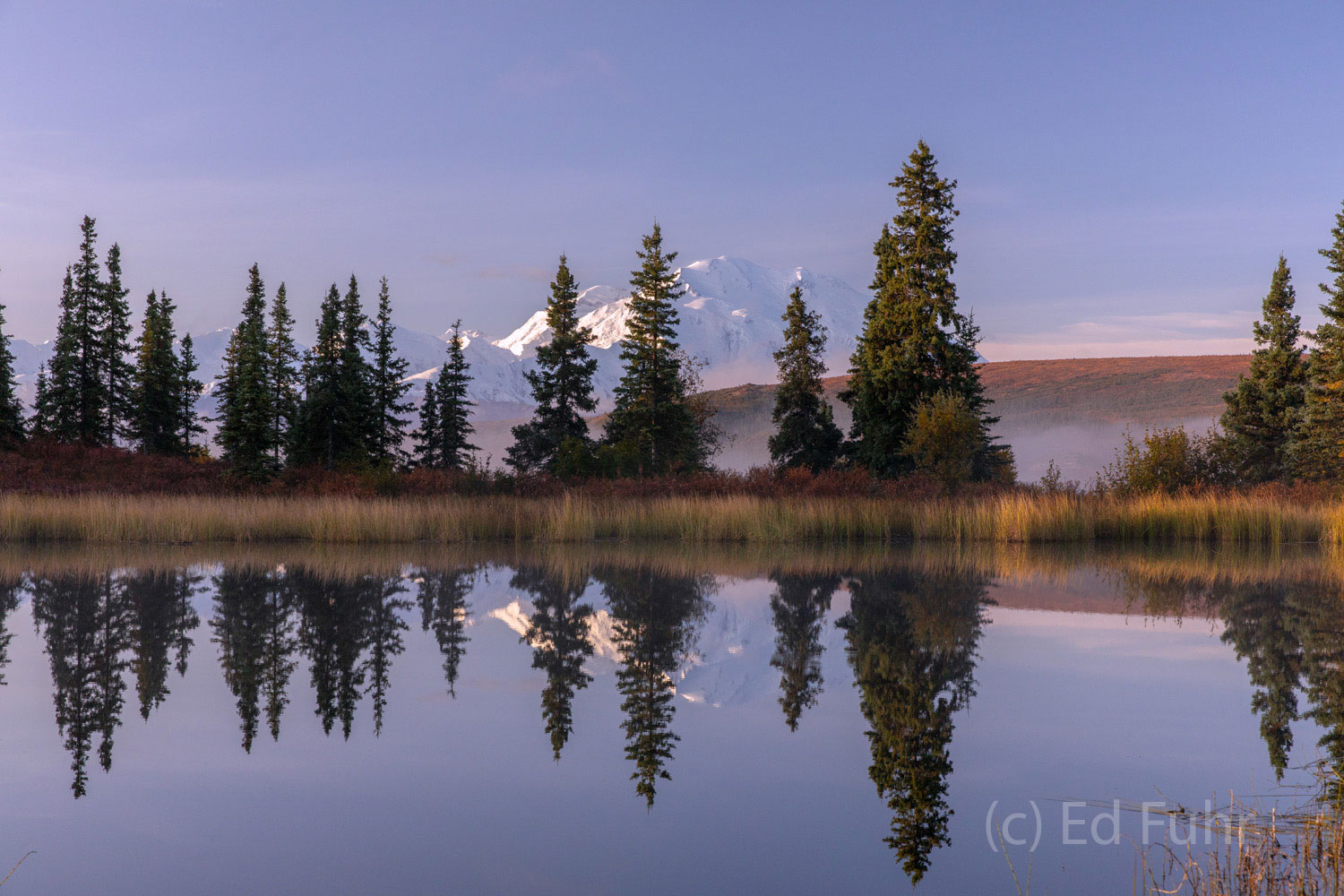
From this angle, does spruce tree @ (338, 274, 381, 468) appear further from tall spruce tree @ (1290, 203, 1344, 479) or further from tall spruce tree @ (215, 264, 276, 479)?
tall spruce tree @ (1290, 203, 1344, 479)

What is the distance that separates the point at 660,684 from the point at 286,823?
2974 millimetres

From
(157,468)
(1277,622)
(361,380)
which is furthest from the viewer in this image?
(361,380)

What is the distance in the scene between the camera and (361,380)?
40281 millimetres

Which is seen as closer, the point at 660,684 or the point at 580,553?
the point at 660,684

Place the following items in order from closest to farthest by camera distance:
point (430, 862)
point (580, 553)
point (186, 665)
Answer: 1. point (430, 862)
2. point (186, 665)
3. point (580, 553)

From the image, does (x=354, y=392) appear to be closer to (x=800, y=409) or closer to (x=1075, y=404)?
(x=800, y=409)

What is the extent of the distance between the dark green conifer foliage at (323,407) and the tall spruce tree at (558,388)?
700 cm

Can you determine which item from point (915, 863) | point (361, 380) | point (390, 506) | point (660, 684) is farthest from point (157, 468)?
point (915, 863)

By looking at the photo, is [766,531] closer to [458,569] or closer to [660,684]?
[458,569]

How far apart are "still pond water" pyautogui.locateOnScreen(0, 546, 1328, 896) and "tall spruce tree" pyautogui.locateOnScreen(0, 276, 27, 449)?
32.7 metres

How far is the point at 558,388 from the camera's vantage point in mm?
40656

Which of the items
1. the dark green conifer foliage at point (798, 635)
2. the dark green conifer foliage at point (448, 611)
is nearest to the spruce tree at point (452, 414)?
the dark green conifer foliage at point (448, 611)

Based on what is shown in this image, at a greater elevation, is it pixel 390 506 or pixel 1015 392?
pixel 1015 392

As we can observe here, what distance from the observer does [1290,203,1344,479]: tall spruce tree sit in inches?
1251
